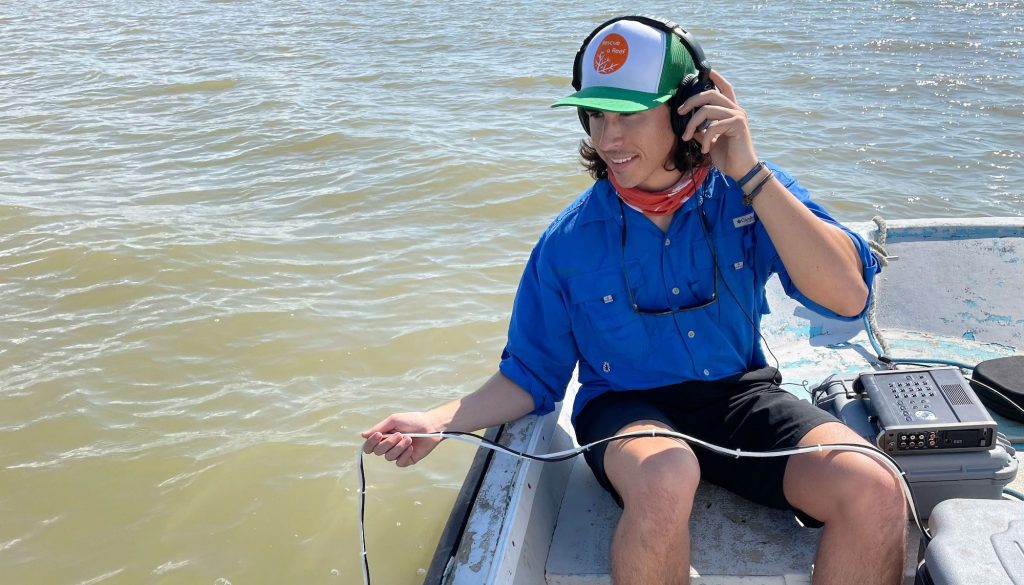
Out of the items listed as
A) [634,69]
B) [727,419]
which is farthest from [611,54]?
[727,419]

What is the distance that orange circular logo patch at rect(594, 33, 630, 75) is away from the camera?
2.25 m

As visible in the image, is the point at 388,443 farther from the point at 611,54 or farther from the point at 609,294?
the point at 611,54

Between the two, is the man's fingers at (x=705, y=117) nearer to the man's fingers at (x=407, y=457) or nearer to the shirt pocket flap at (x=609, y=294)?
the shirt pocket flap at (x=609, y=294)

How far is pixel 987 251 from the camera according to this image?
3842mm

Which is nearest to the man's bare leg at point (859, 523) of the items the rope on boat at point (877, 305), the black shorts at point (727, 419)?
the black shorts at point (727, 419)

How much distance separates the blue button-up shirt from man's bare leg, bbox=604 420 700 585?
343 millimetres

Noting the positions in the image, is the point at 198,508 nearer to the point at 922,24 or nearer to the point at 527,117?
the point at 527,117

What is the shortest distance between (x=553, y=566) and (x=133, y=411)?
270cm

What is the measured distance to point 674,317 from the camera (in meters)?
2.43

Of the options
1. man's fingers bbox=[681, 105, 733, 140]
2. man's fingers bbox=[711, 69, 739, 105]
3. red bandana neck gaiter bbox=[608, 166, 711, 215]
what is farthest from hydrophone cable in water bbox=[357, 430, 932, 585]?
man's fingers bbox=[711, 69, 739, 105]

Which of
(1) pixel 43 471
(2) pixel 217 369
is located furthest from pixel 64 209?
(1) pixel 43 471

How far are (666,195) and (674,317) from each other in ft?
1.04

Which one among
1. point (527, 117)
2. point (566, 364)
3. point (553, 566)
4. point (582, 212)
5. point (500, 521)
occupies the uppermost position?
point (582, 212)

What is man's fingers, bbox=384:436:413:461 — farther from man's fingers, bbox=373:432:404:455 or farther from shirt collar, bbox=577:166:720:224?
shirt collar, bbox=577:166:720:224
